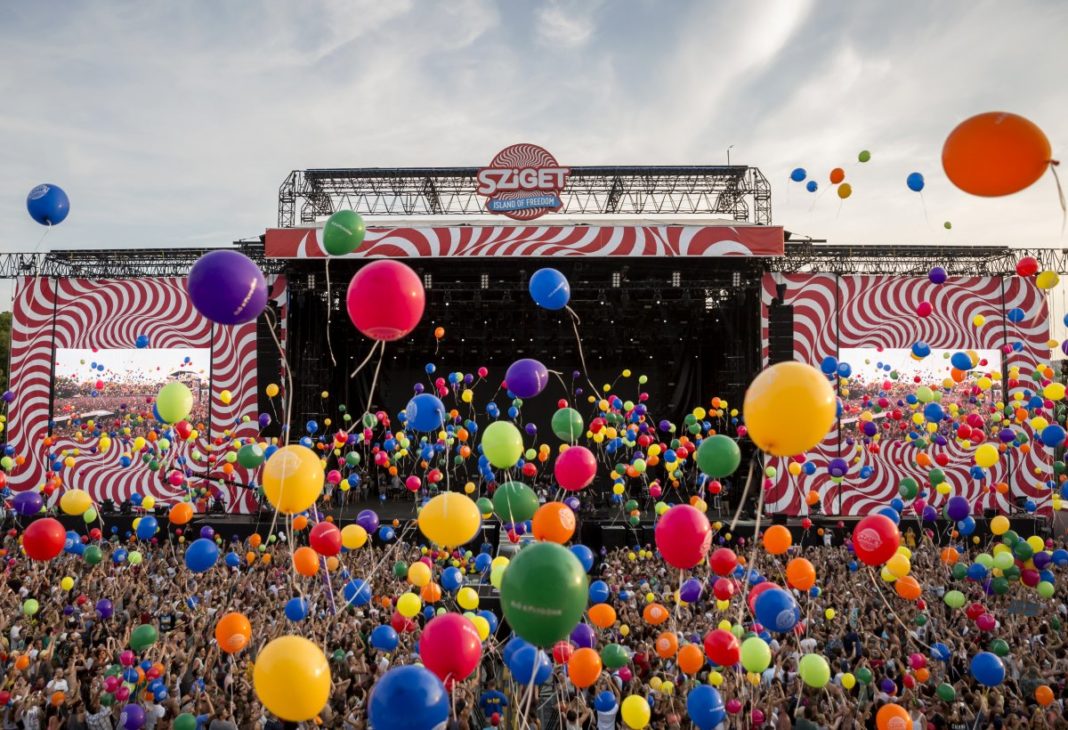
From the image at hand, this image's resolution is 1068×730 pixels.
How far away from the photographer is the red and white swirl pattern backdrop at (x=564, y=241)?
1528 cm

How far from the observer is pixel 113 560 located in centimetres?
1029

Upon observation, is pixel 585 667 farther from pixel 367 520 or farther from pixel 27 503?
pixel 27 503

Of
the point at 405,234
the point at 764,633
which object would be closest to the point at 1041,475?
the point at 764,633

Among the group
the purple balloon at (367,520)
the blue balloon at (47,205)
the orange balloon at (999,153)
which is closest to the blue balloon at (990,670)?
the orange balloon at (999,153)

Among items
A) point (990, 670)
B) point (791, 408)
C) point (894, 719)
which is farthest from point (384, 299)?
point (990, 670)

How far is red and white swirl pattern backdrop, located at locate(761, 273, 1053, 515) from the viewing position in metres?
16.3

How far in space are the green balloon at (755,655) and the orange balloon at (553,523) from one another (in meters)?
1.38

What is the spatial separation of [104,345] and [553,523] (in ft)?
54.4

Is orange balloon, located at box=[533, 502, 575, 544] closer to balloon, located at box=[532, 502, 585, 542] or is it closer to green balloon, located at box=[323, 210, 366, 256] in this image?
balloon, located at box=[532, 502, 585, 542]

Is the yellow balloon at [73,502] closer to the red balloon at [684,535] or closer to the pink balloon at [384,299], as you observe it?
the pink balloon at [384,299]

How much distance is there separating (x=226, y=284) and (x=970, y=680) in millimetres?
6785

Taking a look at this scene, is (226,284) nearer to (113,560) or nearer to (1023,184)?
(1023,184)

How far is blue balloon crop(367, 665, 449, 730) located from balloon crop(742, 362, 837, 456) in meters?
1.85

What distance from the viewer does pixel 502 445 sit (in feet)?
16.5
